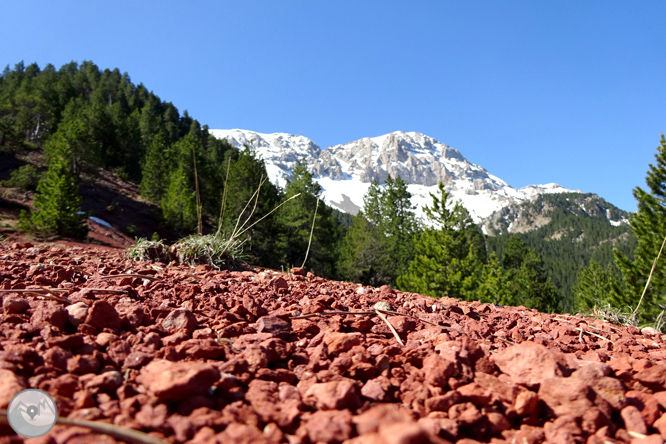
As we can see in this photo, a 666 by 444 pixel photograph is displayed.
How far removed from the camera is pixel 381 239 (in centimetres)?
2470

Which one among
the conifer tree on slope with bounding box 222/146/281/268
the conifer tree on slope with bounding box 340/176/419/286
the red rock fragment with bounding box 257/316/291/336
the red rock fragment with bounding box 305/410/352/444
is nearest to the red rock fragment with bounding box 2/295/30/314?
the red rock fragment with bounding box 257/316/291/336

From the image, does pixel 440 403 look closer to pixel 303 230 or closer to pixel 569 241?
pixel 303 230

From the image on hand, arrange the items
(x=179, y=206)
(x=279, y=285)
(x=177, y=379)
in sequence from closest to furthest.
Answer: (x=177, y=379) → (x=279, y=285) → (x=179, y=206)

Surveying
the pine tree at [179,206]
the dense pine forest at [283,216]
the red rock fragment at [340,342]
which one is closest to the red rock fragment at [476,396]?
the red rock fragment at [340,342]

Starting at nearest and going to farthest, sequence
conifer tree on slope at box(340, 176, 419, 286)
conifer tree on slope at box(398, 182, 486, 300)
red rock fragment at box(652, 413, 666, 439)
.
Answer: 1. red rock fragment at box(652, 413, 666, 439)
2. conifer tree on slope at box(398, 182, 486, 300)
3. conifer tree on slope at box(340, 176, 419, 286)

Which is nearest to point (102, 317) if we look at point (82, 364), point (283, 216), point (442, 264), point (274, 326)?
point (82, 364)

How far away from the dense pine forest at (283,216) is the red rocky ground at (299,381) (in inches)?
50.8

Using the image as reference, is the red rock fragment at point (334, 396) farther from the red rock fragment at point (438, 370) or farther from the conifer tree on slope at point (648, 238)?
the conifer tree on slope at point (648, 238)

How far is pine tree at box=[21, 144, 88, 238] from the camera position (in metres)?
14.3

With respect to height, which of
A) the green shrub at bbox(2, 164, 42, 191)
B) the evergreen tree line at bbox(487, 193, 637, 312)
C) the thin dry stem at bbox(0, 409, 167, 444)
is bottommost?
the thin dry stem at bbox(0, 409, 167, 444)

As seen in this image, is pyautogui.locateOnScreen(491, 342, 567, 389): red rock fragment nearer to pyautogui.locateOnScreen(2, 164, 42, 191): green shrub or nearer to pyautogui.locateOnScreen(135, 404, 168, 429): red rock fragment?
pyautogui.locateOnScreen(135, 404, 168, 429): red rock fragment

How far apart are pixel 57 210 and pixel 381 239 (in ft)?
58.3

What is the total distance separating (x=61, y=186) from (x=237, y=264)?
15.0 metres

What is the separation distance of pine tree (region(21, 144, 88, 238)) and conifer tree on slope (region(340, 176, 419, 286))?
15348mm
